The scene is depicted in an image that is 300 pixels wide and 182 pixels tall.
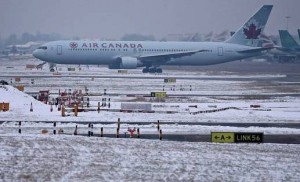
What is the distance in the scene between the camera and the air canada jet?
292 ft

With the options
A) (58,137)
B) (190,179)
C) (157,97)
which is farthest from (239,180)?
(157,97)

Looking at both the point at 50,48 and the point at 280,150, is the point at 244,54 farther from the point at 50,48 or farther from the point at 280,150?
the point at 280,150

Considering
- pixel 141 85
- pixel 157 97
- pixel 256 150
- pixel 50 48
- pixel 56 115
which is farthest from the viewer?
pixel 50 48

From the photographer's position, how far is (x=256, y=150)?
2519 centimetres

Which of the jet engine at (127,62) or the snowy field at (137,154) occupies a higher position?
the jet engine at (127,62)

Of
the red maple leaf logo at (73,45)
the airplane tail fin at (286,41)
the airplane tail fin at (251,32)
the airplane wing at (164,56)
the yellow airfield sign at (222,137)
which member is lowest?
the yellow airfield sign at (222,137)

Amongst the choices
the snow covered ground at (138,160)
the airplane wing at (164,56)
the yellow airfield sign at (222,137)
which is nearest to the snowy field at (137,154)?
the snow covered ground at (138,160)

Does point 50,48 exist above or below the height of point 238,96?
above

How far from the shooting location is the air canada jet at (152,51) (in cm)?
8900

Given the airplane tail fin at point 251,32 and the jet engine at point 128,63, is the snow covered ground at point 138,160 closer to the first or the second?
the jet engine at point 128,63

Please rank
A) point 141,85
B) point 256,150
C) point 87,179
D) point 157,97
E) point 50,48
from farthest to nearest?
point 50,48 < point 141,85 < point 157,97 < point 256,150 < point 87,179

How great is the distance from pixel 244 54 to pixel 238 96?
145 ft

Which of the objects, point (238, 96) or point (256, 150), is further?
point (238, 96)

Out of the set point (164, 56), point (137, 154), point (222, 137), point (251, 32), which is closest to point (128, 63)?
point (164, 56)
